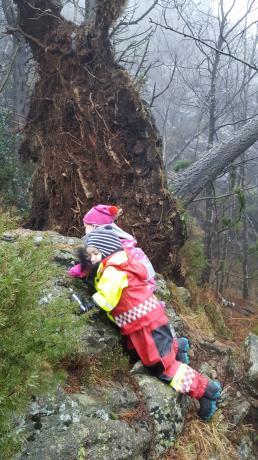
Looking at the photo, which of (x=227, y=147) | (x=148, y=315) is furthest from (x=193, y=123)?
(x=148, y=315)

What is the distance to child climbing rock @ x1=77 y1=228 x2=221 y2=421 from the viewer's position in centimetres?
342

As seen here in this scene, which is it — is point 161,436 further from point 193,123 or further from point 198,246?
point 193,123

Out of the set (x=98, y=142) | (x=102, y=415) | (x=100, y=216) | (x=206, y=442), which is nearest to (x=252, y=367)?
(x=206, y=442)

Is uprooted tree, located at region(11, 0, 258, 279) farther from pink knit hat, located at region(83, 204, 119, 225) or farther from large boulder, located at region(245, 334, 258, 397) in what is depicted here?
pink knit hat, located at region(83, 204, 119, 225)

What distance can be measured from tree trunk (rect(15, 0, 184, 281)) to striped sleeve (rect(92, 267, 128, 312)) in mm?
2574

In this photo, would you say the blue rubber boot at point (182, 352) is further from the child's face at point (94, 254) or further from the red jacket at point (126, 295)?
the child's face at point (94, 254)

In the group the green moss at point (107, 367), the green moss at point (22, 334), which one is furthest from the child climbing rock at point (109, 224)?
the green moss at point (22, 334)

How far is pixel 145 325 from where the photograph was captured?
3.45 m

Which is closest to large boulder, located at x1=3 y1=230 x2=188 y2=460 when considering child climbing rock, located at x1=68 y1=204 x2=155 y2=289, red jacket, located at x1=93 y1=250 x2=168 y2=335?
red jacket, located at x1=93 y1=250 x2=168 y2=335

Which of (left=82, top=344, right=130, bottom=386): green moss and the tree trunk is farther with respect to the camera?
the tree trunk

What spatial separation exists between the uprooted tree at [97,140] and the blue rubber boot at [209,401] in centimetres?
272

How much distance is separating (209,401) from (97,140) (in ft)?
12.7

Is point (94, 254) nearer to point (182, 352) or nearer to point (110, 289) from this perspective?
point (110, 289)

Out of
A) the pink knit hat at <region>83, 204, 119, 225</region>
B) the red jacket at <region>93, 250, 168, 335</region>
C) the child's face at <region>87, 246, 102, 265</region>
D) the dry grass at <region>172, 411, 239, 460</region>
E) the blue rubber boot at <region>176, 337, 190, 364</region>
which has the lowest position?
the dry grass at <region>172, 411, 239, 460</region>
